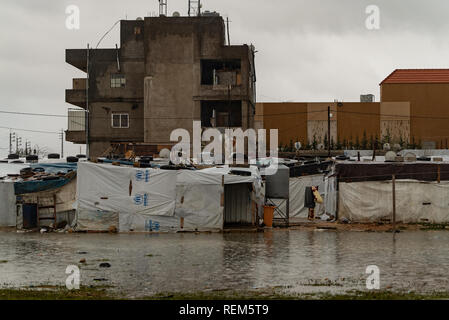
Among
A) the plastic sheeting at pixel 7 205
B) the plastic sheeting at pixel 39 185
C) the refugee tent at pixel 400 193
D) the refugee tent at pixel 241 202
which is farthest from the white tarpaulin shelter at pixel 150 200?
the refugee tent at pixel 400 193

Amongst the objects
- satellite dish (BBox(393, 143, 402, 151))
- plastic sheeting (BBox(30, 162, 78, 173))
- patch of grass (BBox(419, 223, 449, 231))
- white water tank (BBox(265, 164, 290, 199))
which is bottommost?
patch of grass (BBox(419, 223, 449, 231))

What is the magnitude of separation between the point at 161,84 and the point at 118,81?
4.46 metres

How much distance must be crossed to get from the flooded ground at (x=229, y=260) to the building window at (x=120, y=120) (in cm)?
3387

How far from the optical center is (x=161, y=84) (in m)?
58.0

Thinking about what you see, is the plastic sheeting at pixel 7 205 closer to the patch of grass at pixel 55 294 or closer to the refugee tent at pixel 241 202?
the refugee tent at pixel 241 202

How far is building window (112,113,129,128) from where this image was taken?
60375 mm

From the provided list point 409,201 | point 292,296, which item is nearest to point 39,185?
point 409,201

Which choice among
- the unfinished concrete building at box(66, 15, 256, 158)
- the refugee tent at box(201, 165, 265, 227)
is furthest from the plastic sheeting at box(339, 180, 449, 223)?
the unfinished concrete building at box(66, 15, 256, 158)

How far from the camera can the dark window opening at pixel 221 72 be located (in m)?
57.4

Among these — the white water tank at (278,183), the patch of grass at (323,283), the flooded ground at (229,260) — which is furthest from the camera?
the white water tank at (278,183)

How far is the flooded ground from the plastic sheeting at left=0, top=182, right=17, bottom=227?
11.9 feet

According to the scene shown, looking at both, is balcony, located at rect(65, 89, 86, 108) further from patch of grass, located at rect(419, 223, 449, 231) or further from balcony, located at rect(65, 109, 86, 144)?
patch of grass, located at rect(419, 223, 449, 231)
